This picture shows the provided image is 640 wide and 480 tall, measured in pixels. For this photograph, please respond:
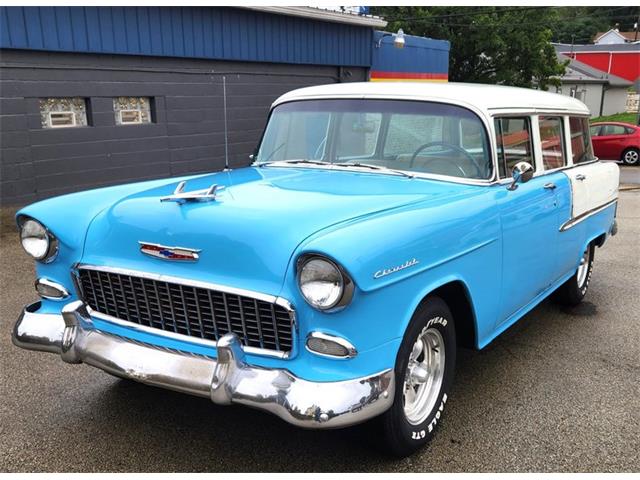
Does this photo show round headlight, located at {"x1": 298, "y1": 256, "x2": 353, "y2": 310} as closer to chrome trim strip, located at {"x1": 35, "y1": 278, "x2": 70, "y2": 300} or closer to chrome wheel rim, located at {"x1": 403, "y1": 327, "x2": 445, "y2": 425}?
chrome wheel rim, located at {"x1": 403, "y1": 327, "x2": 445, "y2": 425}

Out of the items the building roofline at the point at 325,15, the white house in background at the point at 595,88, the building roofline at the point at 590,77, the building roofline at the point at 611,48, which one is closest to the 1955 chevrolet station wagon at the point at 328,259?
the building roofline at the point at 325,15

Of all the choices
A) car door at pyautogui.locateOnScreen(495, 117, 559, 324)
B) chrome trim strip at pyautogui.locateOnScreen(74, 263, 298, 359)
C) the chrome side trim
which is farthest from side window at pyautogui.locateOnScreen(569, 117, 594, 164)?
chrome trim strip at pyautogui.locateOnScreen(74, 263, 298, 359)

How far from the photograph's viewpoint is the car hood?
8.04ft

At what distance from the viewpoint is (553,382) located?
3.66 meters

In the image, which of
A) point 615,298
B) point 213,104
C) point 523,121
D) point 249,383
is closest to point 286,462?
point 249,383

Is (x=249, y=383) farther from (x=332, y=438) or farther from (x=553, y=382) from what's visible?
(x=553, y=382)

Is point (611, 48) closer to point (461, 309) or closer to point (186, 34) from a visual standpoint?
point (186, 34)

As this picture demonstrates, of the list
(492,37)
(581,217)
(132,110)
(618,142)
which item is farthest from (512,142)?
(492,37)

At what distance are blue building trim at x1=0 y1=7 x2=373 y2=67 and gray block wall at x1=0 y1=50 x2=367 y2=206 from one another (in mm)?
182

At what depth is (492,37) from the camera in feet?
79.3

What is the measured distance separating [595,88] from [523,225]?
4416cm

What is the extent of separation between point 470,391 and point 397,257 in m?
1.44

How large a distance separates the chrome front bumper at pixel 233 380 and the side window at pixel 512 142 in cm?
175

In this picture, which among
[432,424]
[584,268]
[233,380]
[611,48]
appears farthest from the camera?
Result: [611,48]
